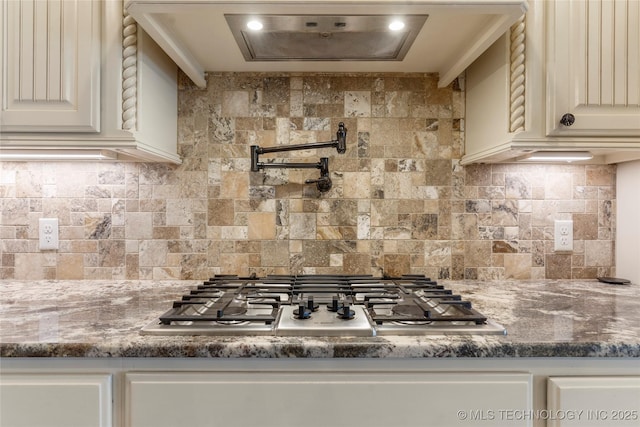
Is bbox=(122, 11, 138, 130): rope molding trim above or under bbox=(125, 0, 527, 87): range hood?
under

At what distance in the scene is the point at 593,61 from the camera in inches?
45.6

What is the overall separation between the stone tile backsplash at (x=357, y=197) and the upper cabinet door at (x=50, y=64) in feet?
1.27

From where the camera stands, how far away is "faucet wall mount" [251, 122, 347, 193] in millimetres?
1437

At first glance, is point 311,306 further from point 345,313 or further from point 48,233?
point 48,233

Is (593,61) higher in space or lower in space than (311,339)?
higher

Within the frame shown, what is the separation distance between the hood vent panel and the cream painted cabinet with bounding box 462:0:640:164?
0.37 m

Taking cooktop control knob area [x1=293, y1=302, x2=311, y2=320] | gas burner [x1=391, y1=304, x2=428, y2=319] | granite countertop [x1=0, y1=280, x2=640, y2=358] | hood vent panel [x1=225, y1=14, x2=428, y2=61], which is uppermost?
hood vent panel [x1=225, y1=14, x2=428, y2=61]

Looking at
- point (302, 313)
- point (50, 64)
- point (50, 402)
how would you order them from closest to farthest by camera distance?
point (50, 402) < point (302, 313) < point (50, 64)

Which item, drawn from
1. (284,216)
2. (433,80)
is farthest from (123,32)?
(433,80)

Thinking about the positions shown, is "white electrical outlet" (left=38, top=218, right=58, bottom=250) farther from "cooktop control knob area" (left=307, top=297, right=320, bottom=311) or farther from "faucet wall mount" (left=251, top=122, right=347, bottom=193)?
"cooktop control knob area" (left=307, top=297, right=320, bottom=311)

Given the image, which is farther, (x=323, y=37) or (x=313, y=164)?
(x=313, y=164)

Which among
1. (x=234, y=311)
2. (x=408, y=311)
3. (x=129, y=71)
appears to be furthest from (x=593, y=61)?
(x=129, y=71)

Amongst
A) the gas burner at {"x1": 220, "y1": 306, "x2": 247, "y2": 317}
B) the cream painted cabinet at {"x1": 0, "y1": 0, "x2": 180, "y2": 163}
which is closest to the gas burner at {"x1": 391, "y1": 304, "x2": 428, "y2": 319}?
the gas burner at {"x1": 220, "y1": 306, "x2": 247, "y2": 317}

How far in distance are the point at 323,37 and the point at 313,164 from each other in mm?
470
